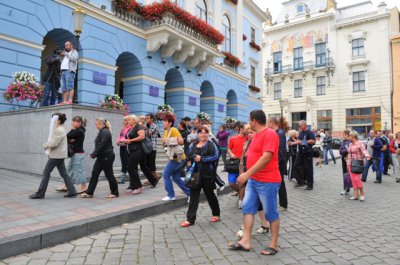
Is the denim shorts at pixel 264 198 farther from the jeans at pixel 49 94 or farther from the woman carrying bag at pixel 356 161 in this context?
the jeans at pixel 49 94

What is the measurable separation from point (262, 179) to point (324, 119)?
3655 centimetres

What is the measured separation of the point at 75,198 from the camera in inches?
254

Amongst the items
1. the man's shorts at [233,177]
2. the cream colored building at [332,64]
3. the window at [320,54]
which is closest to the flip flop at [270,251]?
the man's shorts at [233,177]

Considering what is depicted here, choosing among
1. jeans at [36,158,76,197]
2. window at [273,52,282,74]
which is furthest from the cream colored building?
jeans at [36,158,76,197]

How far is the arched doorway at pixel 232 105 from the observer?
23.8 metres

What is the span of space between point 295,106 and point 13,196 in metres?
37.4

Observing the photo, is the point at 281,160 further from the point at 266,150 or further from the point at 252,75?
the point at 252,75

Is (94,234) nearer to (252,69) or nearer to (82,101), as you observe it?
(82,101)

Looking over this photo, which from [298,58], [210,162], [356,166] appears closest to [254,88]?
[298,58]

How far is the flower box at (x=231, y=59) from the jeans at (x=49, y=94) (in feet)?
44.4

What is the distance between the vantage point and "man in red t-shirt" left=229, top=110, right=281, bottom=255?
379 centimetres

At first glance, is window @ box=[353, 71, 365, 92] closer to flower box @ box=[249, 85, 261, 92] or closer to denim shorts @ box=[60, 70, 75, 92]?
flower box @ box=[249, 85, 261, 92]

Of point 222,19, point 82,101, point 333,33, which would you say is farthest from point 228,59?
point 333,33

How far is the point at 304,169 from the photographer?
29.7ft
